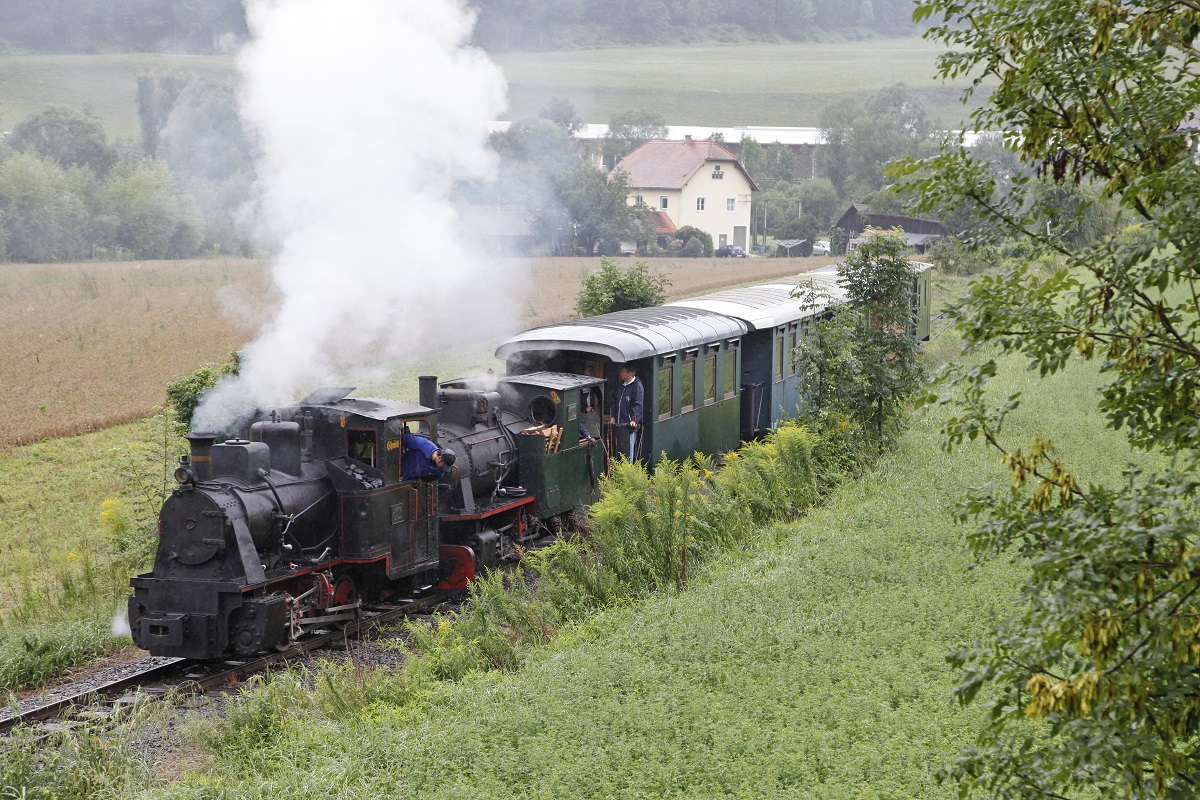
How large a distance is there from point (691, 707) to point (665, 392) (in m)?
8.51

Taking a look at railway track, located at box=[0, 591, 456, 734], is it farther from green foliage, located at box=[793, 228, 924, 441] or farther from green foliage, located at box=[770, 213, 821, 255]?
green foliage, located at box=[770, 213, 821, 255]

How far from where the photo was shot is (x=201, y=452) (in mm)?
9820

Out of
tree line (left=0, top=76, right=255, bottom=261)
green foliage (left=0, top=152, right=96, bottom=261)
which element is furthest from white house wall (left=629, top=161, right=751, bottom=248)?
green foliage (left=0, top=152, right=96, bottom=261)

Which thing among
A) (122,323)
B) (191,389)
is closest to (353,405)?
(191,389)

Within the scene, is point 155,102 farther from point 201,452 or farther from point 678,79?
point 678,79

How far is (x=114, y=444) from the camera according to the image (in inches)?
826

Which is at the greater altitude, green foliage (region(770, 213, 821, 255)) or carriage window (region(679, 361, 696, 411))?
green foliage (region(770, 213, 821, 255))

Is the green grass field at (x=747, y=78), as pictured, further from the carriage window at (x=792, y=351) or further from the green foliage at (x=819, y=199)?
the carriage window at (x=792, y=351)

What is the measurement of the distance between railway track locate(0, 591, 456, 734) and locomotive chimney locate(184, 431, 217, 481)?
175 cm

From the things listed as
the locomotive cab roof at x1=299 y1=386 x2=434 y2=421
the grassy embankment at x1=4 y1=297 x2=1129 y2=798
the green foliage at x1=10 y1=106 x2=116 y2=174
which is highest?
the green foliage at x1=10 y1=106 x2=116 y2=174

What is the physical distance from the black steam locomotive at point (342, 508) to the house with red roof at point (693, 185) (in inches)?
2109

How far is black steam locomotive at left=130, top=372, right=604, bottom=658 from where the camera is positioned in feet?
31.7

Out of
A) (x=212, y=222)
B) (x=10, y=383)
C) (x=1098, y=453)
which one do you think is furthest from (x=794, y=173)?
(x=1098, y=453)

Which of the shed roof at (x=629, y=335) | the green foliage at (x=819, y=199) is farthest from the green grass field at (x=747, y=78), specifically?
the shed roof at (x=629, y=335)
